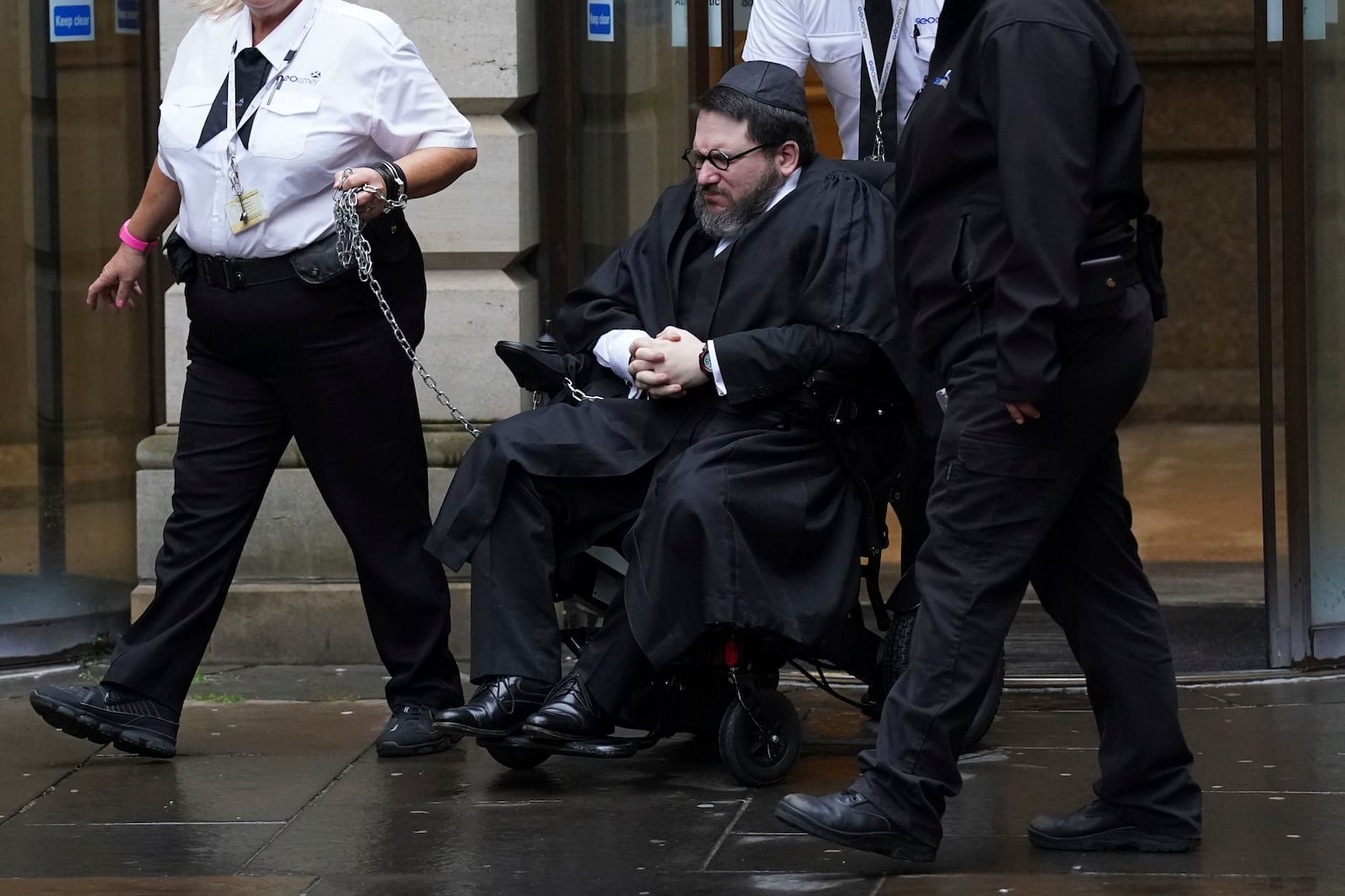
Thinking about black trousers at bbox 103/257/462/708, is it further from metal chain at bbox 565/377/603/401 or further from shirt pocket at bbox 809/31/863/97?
shirt pocket at bbox 809/31/863/97

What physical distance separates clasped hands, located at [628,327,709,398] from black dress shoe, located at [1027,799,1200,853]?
125 cm

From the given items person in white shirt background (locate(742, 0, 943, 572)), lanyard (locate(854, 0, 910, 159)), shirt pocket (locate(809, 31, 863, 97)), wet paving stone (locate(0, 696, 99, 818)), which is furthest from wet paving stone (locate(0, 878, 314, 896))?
shirt pocket (locate(809, 31, 863, 97))

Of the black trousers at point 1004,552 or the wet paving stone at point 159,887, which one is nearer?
the black trousers at point 1004,552

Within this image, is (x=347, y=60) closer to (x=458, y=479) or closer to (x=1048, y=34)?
(x=458, y=479)

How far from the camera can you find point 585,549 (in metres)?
4.85

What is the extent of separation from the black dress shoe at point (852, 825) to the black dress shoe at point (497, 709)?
0.89 metres

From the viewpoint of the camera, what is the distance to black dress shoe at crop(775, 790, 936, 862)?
3.92 m

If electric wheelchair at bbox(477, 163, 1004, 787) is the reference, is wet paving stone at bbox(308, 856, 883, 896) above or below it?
below

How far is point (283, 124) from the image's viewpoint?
4.91 meters

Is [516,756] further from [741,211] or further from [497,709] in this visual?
[741,211]

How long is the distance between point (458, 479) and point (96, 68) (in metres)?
2.50

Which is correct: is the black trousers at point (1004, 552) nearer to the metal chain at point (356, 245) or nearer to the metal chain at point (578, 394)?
the metal chain at point (578, 394)

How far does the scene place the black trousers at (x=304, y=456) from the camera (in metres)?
5.04

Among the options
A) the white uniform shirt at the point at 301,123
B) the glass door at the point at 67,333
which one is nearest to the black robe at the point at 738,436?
the white uniform shirt at the point at 301,123
